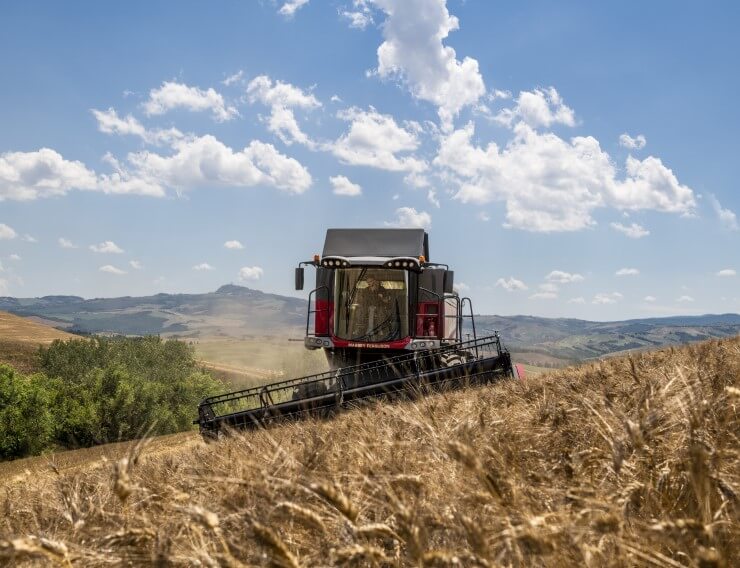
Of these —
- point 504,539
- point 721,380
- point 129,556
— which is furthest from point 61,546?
point 721,380

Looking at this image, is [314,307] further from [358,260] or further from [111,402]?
[111,402]

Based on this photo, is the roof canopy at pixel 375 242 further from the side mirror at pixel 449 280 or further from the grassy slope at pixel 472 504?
the grassy slope at pixel 472 504

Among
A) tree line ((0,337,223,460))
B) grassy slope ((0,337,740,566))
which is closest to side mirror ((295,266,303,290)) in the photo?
grassy slope ((0,337,740,566))

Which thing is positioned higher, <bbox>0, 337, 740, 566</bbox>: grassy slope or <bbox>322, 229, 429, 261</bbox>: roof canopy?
<bbox>322, 229, 429, 261</bbox>: roof canopy

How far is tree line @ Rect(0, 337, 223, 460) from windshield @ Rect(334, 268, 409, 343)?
1640 cm

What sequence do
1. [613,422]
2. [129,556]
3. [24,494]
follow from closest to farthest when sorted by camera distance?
Result: 1. [129,556]
2. [613,422]
3. [24,494]

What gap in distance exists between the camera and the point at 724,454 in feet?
7.41

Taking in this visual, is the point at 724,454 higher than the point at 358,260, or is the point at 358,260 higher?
the point at 358,260

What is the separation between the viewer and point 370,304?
13070 millimetres

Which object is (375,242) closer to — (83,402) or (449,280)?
(449,280)

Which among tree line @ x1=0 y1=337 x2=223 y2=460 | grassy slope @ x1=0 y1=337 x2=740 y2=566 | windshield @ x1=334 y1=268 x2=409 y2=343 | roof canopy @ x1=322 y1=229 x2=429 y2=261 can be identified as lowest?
tree line @ x1=0 y1=337 x2=223 y2=460

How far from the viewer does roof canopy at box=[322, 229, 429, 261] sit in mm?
13188

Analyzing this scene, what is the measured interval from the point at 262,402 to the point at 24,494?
525 centimetres

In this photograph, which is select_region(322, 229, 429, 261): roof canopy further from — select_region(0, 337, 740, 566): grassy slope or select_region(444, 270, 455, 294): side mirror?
select_region(0, 337, 740, 566): grassy slope
